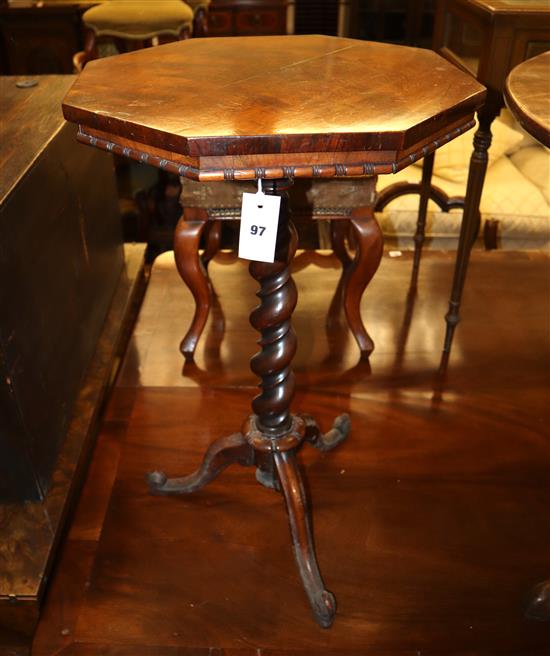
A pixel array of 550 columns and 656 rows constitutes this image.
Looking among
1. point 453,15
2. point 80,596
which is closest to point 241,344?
point 80,596

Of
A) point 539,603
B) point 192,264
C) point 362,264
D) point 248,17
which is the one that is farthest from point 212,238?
point 248,17

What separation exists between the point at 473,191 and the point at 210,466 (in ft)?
2.36

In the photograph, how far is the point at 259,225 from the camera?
817 mm

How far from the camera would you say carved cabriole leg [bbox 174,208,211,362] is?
1319mm

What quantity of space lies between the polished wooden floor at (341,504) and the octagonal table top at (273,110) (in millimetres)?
654

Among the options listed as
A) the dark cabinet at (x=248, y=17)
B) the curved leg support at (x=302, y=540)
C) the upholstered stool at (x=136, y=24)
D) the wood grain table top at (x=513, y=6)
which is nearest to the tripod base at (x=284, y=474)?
the curved leg support at (x=302, y=540)

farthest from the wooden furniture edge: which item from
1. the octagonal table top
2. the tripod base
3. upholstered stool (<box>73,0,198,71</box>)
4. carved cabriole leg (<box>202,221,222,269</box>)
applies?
upholstered stool (<box>73,0,198,71</box>)

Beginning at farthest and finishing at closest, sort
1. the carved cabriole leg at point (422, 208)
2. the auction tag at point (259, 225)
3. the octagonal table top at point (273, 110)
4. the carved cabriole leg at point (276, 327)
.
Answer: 1. the carved cabriole leg at point (422, 208)
2. the carved cabriole leg at point (276, 327)
3. the auction tag at point (259, 225)
4. the octagonal table top at point (273, 110)

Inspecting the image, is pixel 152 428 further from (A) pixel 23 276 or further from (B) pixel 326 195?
(B) pixel 326 195

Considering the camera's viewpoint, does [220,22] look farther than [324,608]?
Yes

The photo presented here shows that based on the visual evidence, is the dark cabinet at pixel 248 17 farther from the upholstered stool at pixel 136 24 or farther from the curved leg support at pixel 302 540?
the curved leg support at pixel 302 540

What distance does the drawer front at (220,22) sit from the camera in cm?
365

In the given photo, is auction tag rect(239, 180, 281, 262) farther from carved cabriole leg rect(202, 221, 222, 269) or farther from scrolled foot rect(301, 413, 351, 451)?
carved cabriole leg rect(202, 221, 222, 269)

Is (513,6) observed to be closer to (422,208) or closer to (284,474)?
(422,208)
